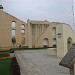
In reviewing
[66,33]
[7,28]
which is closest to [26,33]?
[7,28]

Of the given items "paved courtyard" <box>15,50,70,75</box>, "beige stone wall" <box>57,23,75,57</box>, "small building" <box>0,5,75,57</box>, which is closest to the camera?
"paved courtyard" <box>15,50,70,75</box>

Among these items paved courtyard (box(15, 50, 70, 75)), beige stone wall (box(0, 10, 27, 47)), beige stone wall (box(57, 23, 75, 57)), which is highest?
beige stone wall (box(0, 10, 27, 47))

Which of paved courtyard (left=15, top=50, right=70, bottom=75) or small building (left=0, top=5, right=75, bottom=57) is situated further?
small building (left=0, top=5, right=75, bottom=57)

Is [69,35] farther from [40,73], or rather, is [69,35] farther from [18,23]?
[18,23]

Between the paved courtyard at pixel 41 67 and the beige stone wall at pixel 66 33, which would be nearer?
the paved courtyard at pixel 41 67

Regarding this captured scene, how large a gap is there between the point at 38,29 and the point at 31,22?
1.97 m

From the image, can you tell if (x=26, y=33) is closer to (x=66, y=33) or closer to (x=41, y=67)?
(x=66, y=33)

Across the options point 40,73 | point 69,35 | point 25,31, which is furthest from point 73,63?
point 25,31

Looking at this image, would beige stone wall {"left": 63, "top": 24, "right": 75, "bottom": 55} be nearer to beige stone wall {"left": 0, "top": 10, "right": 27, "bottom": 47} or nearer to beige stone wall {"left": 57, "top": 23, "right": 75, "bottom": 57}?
beige stone wall {"left": 57, "top": 23, "right": 75, "bottom": 57}

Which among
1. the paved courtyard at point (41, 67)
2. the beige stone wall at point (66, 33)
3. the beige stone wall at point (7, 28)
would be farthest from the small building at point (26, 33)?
the paved courtyard at point (41, 67)

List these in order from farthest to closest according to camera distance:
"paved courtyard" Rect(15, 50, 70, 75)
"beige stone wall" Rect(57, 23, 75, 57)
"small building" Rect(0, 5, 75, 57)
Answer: "small building" Rect(0, 5, 75, 57) < "beige stone wall" Rect(57, 23, 75, 57) < "paved courtyard" Rect(15, 50, 70, 75)

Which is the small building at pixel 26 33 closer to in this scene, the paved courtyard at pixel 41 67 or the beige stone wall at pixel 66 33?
the beige stone wall at pixel 66 33

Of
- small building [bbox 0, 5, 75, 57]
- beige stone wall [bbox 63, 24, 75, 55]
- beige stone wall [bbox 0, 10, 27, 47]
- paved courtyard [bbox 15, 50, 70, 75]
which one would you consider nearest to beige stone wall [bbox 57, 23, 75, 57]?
beige stone wall [bbox 63, 24, 75, 55]

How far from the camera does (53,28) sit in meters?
42.3
